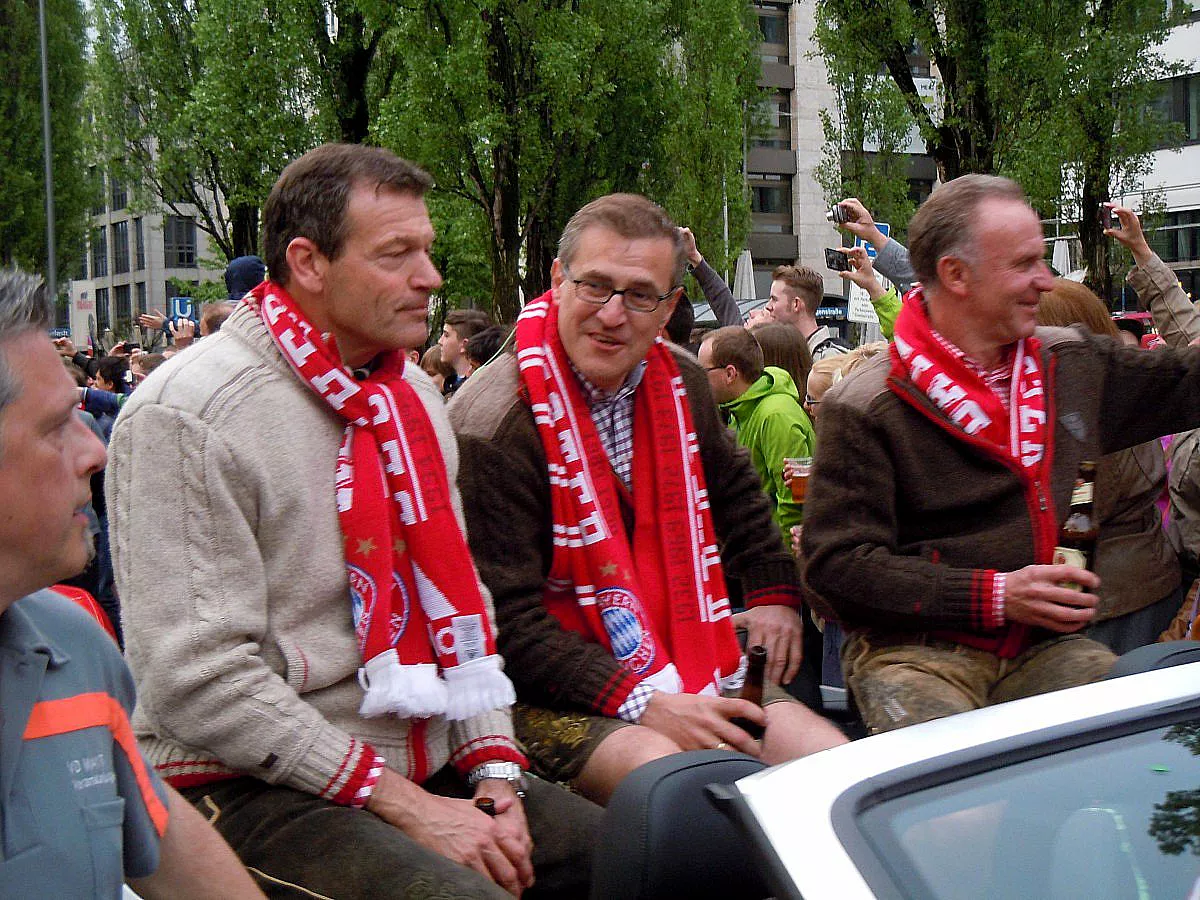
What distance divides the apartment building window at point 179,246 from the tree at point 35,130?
2220cm

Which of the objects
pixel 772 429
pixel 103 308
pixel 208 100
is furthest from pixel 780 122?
pixel 772 429

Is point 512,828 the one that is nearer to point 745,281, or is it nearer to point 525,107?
point 525,107

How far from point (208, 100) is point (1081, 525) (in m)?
27.0

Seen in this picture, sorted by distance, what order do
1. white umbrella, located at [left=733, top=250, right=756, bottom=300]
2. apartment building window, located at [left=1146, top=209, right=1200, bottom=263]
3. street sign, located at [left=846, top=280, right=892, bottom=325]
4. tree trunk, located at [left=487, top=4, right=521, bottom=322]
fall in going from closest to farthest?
1. street sign, located at [left=846, top=280, right=892, bottom=325]
2. tree trunk, located at [left=487, top=4, right=521, bottom=322]
3. white umbrella, located at [left=733, top=250, right=756, bottom=300]
4. apartment building window, located at [left=1146, top=209, right=1200, bottom=263]

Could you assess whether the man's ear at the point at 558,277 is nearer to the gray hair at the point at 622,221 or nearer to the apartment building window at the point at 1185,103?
the gray hair at the point at 622,221

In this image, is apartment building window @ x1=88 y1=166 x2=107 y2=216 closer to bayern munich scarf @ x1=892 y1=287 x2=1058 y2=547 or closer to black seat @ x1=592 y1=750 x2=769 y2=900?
bayern munich scarf @ x1=892 y1=287 x2=1058 y2=547

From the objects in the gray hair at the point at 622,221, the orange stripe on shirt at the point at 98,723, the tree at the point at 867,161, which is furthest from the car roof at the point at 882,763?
the tree at the point at 867,161

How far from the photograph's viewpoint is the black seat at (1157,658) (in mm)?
2453

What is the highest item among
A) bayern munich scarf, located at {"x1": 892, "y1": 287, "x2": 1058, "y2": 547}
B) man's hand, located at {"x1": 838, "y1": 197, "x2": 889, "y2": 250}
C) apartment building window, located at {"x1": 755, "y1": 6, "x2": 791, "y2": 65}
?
apartment building window, located at {"x1": 755, "y1": 6, "x2": 791, "y2": 65}

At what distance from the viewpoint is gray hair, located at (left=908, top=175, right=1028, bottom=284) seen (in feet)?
10.9

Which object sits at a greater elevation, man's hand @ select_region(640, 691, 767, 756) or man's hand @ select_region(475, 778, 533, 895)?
man's hand @ select_region(640, 691, 767, 756)

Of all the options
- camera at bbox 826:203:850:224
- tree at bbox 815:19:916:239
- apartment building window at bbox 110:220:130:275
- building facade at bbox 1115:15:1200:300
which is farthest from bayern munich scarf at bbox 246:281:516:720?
apartment building window at bbox 110:220:130:275

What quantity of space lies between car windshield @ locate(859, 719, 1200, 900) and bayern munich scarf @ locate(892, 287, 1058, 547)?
1.47 metres

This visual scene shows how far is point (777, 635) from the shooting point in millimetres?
3578
